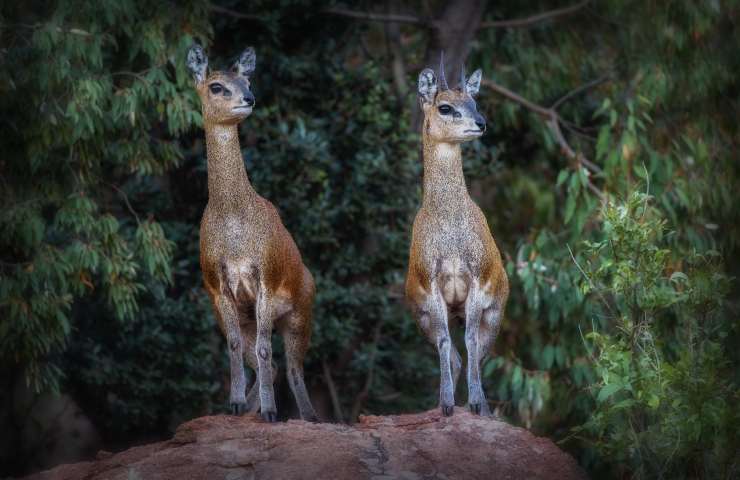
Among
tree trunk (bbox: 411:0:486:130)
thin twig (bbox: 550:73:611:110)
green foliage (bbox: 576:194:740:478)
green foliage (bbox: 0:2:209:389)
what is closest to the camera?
green foliage (bbox: 576:194:740:478)

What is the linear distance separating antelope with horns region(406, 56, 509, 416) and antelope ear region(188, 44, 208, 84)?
63.4 inches

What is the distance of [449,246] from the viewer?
9.89 meters

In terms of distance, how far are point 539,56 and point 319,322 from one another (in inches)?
179

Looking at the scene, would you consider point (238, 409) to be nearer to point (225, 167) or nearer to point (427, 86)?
point (225, 167)

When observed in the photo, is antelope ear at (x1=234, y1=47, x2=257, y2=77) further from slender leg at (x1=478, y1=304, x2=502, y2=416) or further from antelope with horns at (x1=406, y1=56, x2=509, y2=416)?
slender leg at (x1=478, y1=304, x2=502, y2=416)

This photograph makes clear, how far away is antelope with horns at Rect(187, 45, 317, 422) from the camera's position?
9945mm

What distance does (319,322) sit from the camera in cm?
1481

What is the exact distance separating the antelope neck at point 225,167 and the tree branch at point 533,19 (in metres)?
6.56

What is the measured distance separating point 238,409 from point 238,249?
43.5 inches

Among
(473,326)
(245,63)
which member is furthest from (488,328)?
(245,63)

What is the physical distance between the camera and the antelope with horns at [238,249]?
9.95m

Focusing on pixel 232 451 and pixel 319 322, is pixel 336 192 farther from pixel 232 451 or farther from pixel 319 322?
pixel 232 451

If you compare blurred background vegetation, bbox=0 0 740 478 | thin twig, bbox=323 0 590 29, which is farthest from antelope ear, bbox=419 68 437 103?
thin twig, bbox=323 0 590 29

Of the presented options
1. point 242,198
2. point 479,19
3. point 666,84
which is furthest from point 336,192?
point 242,198
